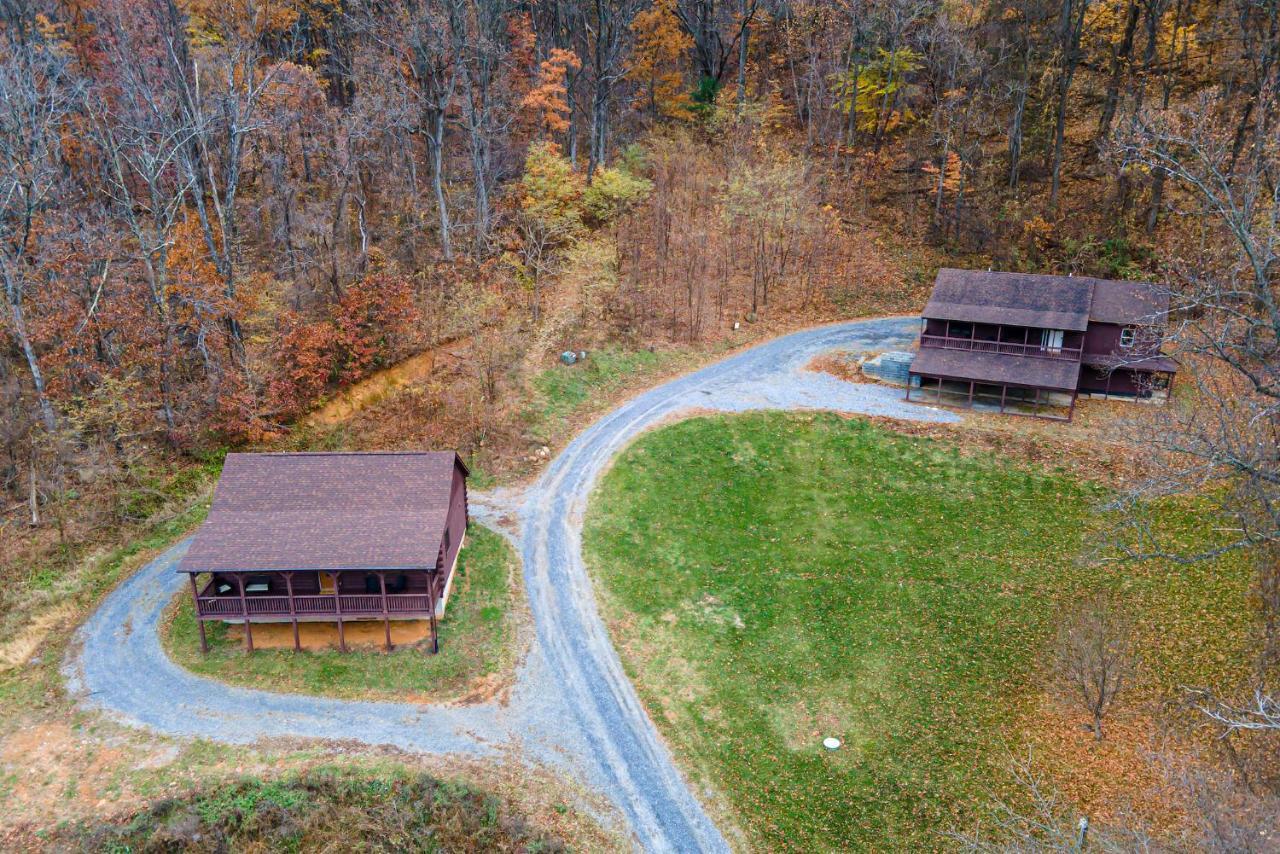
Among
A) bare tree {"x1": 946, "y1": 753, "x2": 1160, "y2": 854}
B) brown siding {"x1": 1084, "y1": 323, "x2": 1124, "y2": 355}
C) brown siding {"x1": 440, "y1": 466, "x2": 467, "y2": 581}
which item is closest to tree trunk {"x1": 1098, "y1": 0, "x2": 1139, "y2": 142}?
brown siding {"x1": 1084, "y1": 323, "x2": 1124, "y2": 355}

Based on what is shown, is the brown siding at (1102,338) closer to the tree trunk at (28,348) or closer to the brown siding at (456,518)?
the brown siding at (456,518)

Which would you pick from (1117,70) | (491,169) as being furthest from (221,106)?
(1117,70)

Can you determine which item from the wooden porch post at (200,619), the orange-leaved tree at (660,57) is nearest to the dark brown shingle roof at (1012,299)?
the orange-leaved tree at (660,57)

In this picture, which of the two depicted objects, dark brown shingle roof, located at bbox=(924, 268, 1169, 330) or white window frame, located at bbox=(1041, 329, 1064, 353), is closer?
dark brown shingle roof, located at bbox=(924, 268, 1169, 330)

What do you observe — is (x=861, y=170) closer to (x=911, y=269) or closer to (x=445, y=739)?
(x=911, y=269)

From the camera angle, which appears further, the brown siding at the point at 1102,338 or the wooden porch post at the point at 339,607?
the brown siding at the point at 1102,338

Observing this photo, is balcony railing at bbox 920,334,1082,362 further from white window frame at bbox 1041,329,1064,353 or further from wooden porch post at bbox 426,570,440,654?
wooden porch post at bbox 426,570,440,654

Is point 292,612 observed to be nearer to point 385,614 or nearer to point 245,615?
point 245,615
